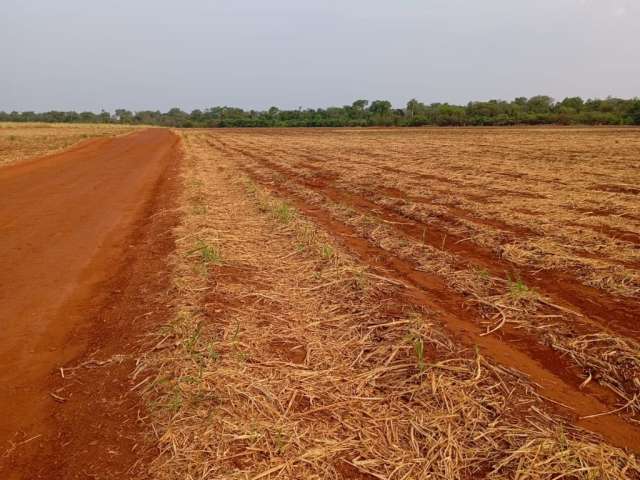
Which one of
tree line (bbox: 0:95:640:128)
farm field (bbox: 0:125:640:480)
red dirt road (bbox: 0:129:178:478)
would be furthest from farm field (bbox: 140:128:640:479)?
tree line (bbox: 0:95:640:128)

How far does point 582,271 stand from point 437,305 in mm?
2020

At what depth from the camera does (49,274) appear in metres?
5.55

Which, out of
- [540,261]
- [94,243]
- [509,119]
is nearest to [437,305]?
[540,261]

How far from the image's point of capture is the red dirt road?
318cm

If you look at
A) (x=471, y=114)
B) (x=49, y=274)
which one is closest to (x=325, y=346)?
(x=49, y=274)

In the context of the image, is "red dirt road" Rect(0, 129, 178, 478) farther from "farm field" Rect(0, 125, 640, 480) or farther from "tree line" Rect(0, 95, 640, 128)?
"tree line" Rect(0, 95, 640, 128)

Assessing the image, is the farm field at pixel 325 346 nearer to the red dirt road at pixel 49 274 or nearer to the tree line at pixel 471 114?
the red dirt road at pixel 49 274

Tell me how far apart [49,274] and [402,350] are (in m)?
4.50

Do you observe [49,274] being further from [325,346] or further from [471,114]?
[471,114]

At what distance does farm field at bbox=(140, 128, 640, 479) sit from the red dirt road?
0.79m

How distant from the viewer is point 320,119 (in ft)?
298

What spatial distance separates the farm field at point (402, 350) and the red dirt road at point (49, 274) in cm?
79

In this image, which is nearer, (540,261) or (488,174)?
(540,261)

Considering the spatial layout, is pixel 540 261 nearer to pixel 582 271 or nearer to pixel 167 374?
pixel 582 271
